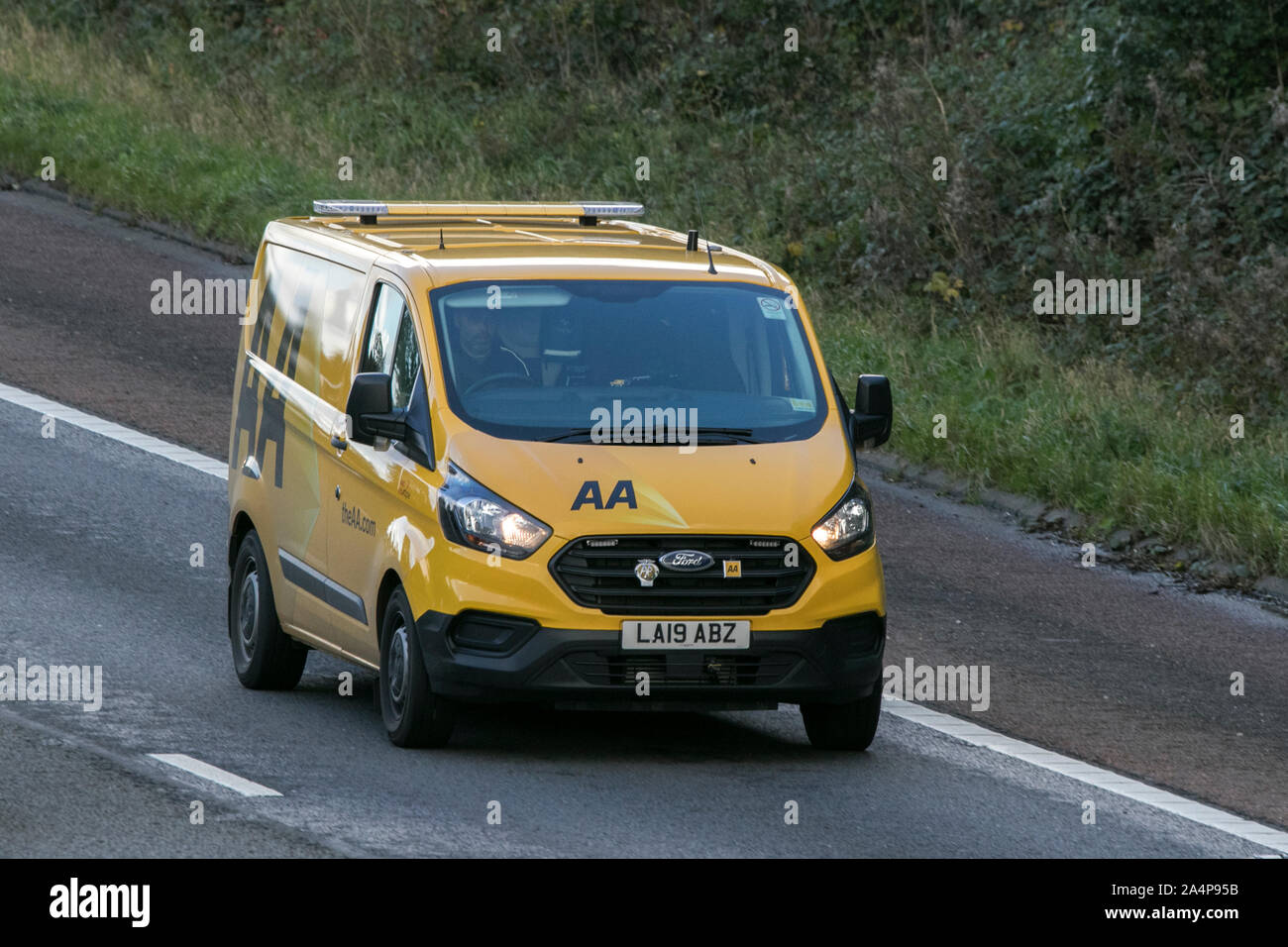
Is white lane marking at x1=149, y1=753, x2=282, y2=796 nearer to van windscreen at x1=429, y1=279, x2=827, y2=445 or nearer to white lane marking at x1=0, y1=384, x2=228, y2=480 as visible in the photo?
van windscreen at x1=429, y1=279, x2=827, y2=445

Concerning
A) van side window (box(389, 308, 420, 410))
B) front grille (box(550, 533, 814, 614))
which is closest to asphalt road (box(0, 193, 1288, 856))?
front grille (box(550, 533, 814, 614))

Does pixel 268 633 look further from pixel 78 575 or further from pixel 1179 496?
pixel 1179 496

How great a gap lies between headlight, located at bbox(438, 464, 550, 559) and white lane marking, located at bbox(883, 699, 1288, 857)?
8.16 ft

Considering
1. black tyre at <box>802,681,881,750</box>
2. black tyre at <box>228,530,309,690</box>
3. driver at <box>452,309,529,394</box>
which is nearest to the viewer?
driver at <box>452,309,529,394</box>

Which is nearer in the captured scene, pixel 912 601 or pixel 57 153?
pixel 912 601

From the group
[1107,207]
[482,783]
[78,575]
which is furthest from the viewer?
[1107,207]

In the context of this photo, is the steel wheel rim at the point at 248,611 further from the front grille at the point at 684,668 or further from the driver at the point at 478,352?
the front grille at the point at 684,668

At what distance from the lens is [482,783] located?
8703 mm

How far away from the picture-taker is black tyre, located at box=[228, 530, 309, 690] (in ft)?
34.8

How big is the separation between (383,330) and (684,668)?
2.17 metres

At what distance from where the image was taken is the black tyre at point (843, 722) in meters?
9.51

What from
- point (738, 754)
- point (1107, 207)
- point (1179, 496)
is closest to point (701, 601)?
point (738, 754)

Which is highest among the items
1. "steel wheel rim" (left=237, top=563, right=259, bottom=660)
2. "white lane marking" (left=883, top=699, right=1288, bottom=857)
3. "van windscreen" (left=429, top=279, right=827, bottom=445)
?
"van windscreen" (left=429, top=279, right=827, bottom=445)
